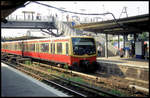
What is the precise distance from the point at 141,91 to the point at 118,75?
5.81 m

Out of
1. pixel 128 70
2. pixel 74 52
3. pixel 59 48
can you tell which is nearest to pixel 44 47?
pixel 59 48

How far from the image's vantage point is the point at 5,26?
140ft

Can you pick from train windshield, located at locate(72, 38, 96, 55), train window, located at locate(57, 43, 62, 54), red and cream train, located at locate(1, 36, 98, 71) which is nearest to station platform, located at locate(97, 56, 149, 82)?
red and cream train, located at locate(1, 36, 98, 71)

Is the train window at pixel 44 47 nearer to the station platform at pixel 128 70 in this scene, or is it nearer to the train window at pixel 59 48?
the train window at pixel 59 48

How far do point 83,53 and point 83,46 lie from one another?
20.4 inches

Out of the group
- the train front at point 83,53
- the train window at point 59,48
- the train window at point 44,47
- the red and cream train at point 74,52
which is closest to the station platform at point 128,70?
the red and cream train at point 74,52

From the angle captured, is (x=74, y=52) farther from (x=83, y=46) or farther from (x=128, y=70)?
(x=128, y=70)

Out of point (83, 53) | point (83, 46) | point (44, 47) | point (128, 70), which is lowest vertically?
point (128, 70)

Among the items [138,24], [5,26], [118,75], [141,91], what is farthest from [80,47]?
[5,26]

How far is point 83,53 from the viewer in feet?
50.8

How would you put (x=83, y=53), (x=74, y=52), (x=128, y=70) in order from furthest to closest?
1. (x=83, y=53)
2. (x=74, y=52)
3. (x=128, y=70)

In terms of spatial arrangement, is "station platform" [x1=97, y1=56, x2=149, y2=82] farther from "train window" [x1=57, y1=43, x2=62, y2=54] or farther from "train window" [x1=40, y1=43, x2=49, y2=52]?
"train window" [x1=40, y1=43, x2=49, y2=52]

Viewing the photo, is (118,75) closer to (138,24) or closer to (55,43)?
(138,24)

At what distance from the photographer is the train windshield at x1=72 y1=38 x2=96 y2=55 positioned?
15173 millimetres
